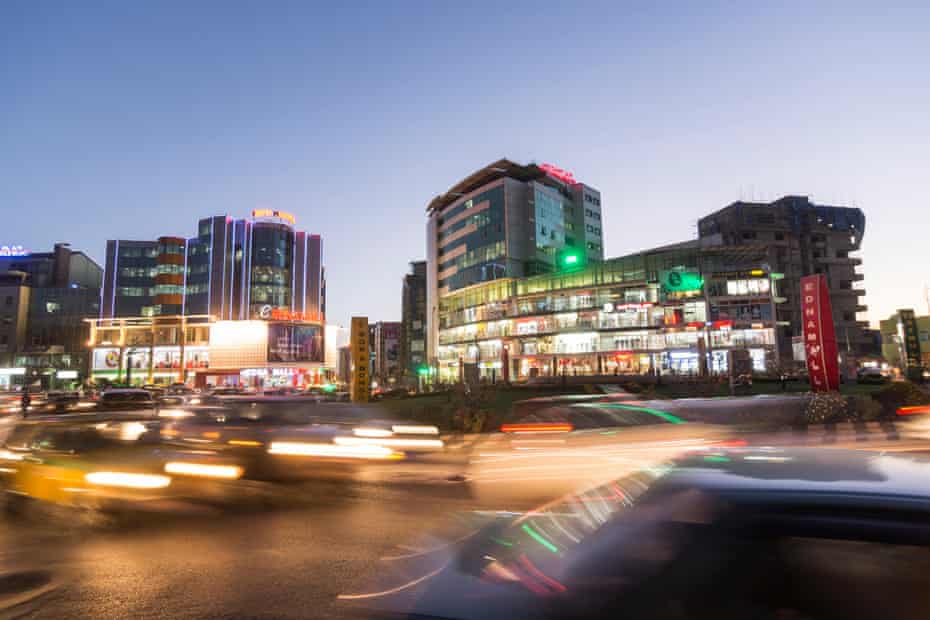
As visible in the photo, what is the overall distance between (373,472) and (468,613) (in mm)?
9550

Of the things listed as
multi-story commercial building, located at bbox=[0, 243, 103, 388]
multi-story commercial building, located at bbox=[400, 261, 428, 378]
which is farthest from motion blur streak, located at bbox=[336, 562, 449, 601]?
multi-story commercial building, located at bbox=[400, 261, 428, 378]

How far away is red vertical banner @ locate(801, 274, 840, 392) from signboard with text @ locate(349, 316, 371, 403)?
62.2 ft

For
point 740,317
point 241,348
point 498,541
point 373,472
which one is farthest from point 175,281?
point 498,541

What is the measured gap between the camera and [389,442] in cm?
1178

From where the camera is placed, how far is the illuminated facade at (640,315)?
205 ft

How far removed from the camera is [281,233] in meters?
87.2

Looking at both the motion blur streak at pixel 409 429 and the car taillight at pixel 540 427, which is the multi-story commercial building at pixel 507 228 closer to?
the car taillight at pixel 540 427

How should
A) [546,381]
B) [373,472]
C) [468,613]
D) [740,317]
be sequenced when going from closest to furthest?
[468,613] → [373,472] → [546,381] → [740,317]

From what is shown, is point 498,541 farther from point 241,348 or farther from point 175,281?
point 175,281

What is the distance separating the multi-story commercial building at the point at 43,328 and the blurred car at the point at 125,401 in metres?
82.9

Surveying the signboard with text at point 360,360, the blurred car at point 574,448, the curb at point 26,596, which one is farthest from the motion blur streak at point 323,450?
the signboard with text at point 360,360

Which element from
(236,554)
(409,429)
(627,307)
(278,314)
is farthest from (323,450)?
(278,314)

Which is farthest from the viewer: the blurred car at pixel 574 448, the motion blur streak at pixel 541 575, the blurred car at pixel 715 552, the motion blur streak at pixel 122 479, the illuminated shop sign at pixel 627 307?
the illuminated shop sign at pixel 627 307

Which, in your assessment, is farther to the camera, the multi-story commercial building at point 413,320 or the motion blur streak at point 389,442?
the multi-story commercial building at point 413,320
